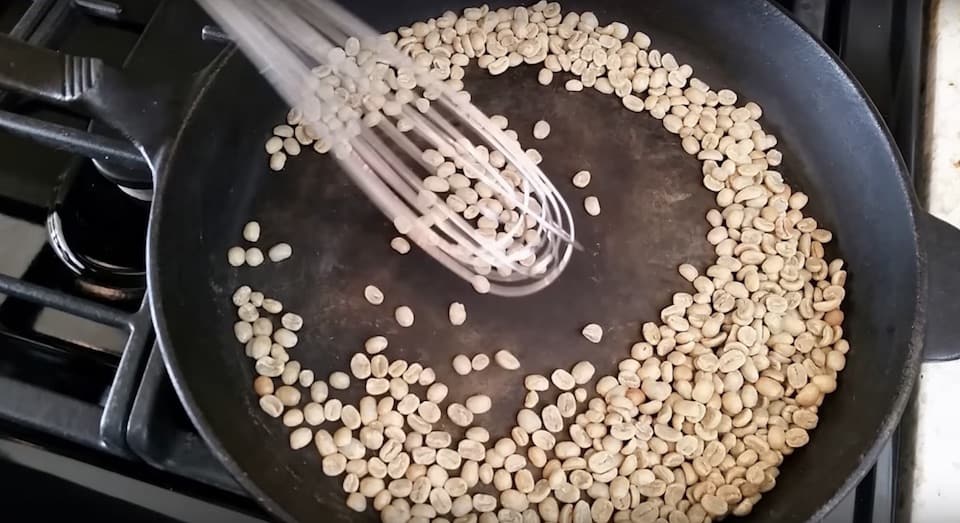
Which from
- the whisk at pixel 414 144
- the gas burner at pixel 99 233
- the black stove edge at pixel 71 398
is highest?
the whisk at pixel 414 144

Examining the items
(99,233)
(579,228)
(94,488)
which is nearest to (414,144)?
(579,228)

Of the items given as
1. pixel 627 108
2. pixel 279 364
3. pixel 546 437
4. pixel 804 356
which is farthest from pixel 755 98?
pixel 279 364

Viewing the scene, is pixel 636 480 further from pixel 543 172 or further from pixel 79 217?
pixel 79 217

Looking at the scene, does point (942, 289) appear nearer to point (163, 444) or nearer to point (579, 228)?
point (579, 228)

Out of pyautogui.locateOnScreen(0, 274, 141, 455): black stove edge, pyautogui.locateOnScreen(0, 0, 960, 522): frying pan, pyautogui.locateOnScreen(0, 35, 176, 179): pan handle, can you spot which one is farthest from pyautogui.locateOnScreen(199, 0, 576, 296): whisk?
pyautogui.locateOnScreen(0, 274, 141, 455): black stove edge

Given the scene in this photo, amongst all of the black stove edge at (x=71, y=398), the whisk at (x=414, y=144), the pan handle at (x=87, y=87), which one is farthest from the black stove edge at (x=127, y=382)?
the whisk at (x=414, y=144)

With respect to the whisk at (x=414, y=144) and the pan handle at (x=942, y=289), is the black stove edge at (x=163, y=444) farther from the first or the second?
the pan handle at (x=942, y=289)

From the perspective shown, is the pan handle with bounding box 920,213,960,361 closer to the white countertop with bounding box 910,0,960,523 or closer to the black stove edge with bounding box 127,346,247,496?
the white countertop with bounding box 910,0,960,523
